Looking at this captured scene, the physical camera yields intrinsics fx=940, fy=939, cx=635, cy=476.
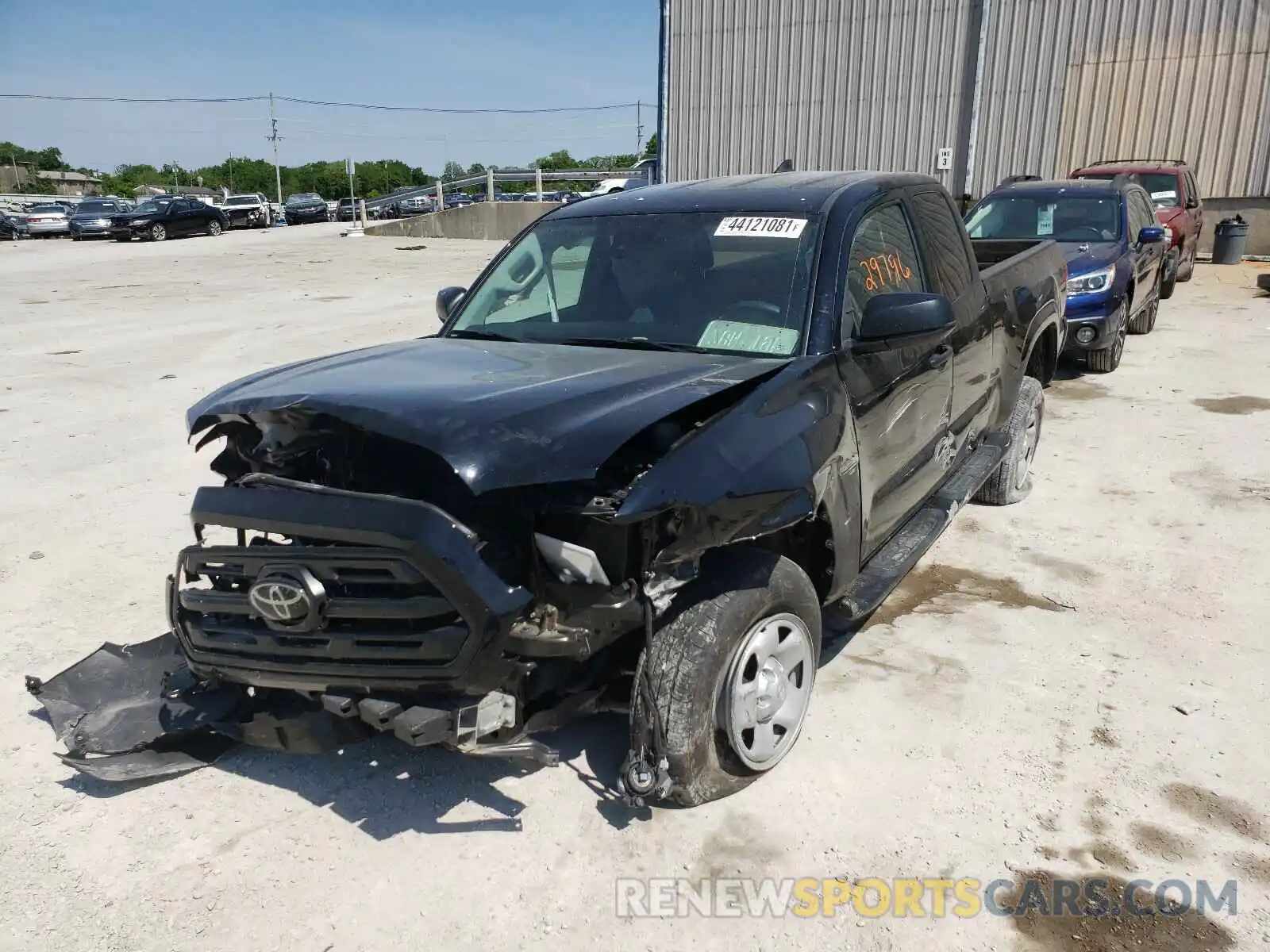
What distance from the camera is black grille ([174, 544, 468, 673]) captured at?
2498 millimetres

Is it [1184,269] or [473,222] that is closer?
[1184,269]

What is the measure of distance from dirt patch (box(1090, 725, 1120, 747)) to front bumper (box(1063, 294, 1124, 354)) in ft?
20.6

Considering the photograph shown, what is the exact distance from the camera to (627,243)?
3918mm

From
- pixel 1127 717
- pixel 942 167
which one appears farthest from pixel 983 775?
pixel 942 167

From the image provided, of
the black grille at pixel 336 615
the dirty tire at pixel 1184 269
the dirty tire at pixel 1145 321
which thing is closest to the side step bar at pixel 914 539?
the black grille at pixel 336 615

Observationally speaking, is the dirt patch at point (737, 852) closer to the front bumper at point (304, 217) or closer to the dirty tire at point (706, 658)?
the dirty tire at point (706, 658)

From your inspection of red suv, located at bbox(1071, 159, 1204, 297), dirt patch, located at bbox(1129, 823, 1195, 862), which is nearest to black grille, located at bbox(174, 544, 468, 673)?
dirt patch, located at bbox(1129, 823, 1195, 862)

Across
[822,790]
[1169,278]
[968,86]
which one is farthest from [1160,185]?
[822,790]

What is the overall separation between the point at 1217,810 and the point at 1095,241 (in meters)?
7.77

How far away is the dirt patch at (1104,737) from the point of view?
3320mm

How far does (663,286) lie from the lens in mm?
3732

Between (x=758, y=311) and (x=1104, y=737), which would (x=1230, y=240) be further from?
(x=758, y=311)

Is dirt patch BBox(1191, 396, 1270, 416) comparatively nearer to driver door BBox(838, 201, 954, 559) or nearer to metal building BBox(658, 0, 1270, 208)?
driver door BBox(838, 201, 954, 559)

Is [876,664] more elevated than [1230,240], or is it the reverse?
[1230,240]
